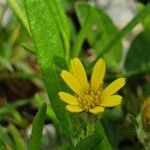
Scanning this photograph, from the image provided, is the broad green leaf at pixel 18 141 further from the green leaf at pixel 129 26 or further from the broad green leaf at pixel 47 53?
the green leaf at pixel 129 26

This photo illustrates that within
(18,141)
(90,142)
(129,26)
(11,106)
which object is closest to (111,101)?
(90,142)

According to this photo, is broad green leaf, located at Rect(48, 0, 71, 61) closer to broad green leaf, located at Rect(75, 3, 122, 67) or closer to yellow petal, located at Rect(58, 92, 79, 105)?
broad green leaf, located at Rect(75, 3, 122, 67)

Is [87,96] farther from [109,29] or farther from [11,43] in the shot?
[11,43]

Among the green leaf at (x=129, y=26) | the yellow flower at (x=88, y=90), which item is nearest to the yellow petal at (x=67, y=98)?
the yellow flower at (x=88, y=90)

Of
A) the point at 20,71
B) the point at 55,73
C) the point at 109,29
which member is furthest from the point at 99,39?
the point at 55,73

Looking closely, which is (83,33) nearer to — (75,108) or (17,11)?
(17,11)
